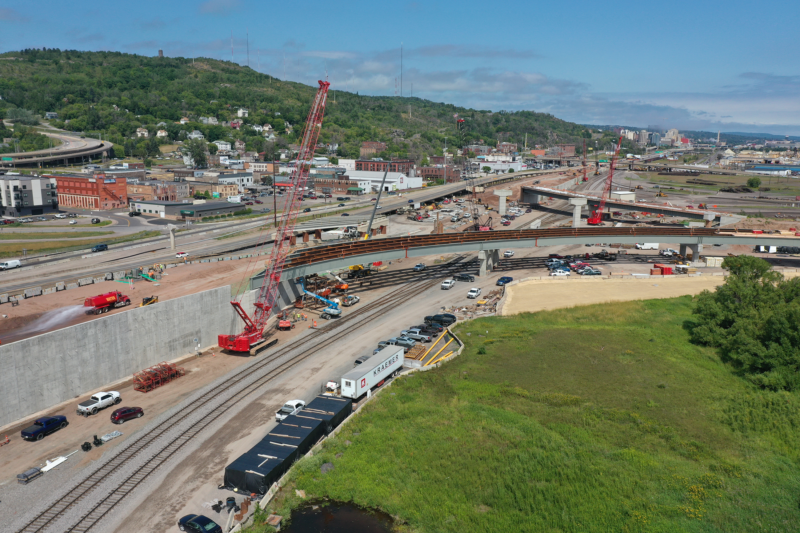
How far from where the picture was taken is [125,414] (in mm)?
30781

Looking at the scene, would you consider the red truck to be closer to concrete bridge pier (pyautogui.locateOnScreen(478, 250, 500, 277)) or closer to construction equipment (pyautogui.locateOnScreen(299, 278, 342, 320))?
construction equipment (pyautogui.locateOnScreen(299, 278, 342, 320))

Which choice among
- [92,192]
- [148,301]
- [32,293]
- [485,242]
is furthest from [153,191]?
[148,301]

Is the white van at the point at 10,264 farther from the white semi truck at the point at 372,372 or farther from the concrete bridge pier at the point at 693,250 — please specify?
the concrete bridge pier at the point at 693,250

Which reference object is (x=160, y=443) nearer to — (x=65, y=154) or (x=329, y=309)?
(x=329, y=309)

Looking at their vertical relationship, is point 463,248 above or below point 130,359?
above

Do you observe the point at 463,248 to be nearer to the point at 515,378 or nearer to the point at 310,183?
the point at 515,378

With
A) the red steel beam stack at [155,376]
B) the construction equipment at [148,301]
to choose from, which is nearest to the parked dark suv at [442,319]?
the red steel beam stack at [155,376]

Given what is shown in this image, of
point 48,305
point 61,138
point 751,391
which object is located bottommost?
point 751,391

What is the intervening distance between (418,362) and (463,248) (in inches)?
1032

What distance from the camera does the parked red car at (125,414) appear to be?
30.6 meters

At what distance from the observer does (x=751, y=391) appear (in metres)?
36.7

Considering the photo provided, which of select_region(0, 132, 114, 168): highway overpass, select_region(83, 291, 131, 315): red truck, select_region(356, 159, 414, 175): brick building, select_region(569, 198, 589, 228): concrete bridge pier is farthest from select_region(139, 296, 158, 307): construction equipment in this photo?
select_region(0, 132, 114, 168): highway overpass

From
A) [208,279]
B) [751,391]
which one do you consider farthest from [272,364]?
[751,391]

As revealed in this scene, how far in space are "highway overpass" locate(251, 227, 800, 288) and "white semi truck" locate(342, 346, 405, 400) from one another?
1522 centimetres
